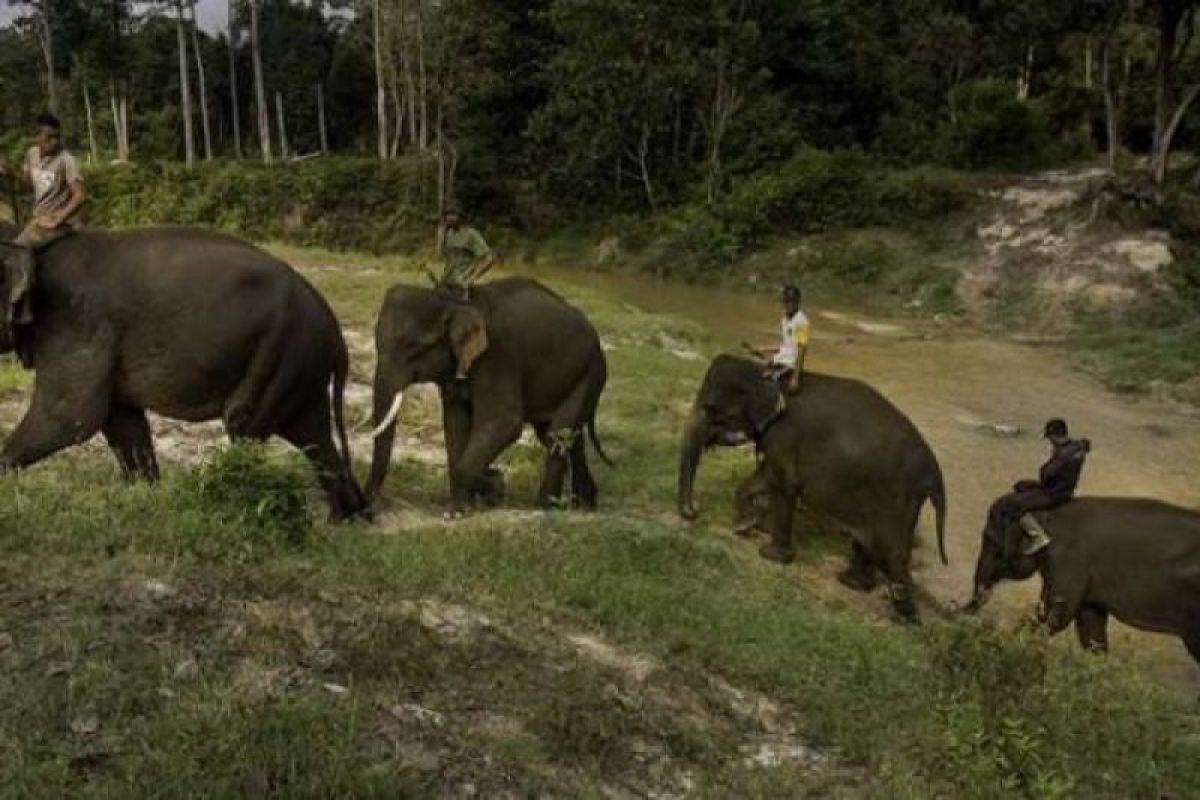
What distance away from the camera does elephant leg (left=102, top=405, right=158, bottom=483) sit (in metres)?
8.22

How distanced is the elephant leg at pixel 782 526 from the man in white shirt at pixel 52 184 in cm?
589

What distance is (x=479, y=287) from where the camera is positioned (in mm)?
10586

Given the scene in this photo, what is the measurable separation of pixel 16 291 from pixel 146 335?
0.75m

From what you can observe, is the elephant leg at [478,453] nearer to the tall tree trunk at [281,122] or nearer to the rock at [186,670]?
the rock at [186,670]

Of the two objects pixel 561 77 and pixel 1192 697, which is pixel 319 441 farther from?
pixel 561 77

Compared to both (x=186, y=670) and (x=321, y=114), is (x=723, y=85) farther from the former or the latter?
(x=186, y=670)

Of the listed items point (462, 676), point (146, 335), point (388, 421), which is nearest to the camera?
point (462, 676)

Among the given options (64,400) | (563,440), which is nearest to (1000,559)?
(563,440)

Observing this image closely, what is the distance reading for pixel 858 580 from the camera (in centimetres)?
1082

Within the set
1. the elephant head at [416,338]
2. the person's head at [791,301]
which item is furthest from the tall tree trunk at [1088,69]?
the elephant head at [416,338]

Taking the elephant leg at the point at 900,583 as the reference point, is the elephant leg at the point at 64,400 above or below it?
above

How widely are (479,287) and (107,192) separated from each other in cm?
3299

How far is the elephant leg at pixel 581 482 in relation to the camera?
1105cm

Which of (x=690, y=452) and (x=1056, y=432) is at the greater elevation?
(x=1056, y=432)
